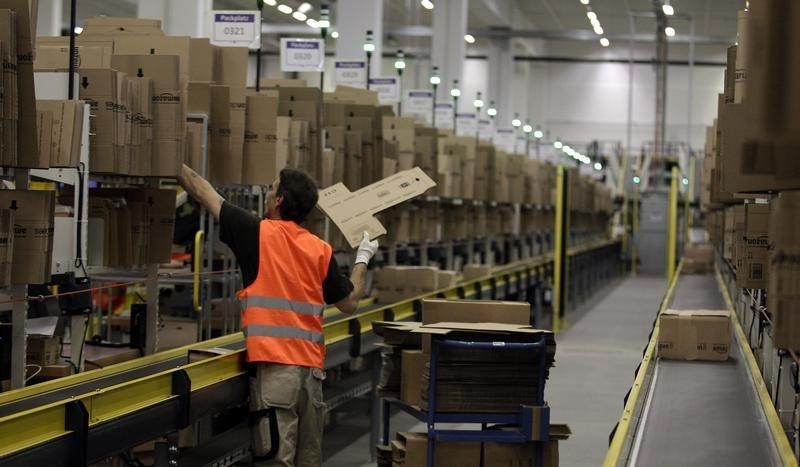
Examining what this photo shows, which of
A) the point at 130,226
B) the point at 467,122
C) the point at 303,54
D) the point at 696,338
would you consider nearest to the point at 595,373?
the point at 303,54

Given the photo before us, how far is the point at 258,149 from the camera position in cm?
670

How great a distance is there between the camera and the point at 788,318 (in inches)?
106

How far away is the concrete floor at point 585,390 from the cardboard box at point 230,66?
96.4 inches

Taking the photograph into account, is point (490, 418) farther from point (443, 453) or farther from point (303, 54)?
point (303, 54)

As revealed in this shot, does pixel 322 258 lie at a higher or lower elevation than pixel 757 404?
higher

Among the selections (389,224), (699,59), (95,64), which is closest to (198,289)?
(95,64)

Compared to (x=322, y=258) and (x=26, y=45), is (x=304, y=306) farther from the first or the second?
(x=26, y=45)

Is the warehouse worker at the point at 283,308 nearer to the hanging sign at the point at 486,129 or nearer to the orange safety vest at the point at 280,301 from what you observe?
the orange safety vest at the point at 280,301

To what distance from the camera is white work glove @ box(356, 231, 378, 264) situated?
17.5 ft

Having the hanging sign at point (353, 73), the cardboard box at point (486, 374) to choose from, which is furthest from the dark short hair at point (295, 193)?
the hanging sign at point (353, 73)

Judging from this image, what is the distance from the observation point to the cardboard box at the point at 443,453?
16.4 ft

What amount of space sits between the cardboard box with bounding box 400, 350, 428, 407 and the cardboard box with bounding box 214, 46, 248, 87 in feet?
7.59

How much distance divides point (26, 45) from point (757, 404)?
317 cm

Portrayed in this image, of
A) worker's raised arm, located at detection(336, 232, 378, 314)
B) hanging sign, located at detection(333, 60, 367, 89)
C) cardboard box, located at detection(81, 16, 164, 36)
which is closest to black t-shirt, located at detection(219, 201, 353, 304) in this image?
worker's raised arm, located at detection(336, 232, 378, 314)
